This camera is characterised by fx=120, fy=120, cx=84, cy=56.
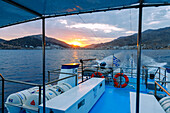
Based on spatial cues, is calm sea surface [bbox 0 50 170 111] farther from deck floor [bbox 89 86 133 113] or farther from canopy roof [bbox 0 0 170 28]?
canopy roof [bbox 0 0 170 28]

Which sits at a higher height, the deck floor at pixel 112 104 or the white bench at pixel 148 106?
the white bench at pixel 148 106

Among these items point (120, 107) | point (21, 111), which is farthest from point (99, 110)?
point (21, 111)

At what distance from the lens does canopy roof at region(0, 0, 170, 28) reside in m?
1.25

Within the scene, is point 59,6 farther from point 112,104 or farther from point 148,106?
point 112,104

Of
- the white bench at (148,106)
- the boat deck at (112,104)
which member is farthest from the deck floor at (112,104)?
the white bench at (148,106)

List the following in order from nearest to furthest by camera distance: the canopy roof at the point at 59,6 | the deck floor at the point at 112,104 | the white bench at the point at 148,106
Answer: the canopy roof at the point at 59,6
the white bench at the point at 148,106
the deck floor at the point at 112,104

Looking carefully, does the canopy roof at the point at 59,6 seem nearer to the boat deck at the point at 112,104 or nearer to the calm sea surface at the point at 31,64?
the boat deck at the point at 112,104

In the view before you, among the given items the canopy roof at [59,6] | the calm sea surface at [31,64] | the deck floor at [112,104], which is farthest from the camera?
the calm sea surface at [31,64]

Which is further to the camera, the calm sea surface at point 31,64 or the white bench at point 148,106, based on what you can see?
the calm sea surface at point 31,64

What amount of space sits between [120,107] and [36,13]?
2771 mm

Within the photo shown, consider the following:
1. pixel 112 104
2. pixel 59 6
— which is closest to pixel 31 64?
pixel 112 104

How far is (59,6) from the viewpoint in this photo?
1430 mm

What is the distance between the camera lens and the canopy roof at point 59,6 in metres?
1.25

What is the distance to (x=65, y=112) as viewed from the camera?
175cm
